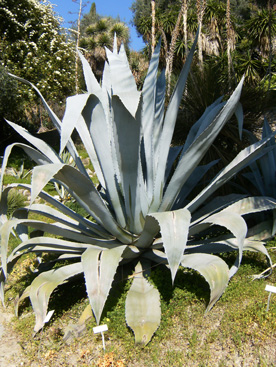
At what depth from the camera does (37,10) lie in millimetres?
14891

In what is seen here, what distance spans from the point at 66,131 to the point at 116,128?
56 cm

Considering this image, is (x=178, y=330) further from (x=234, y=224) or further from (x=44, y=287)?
(x=44, y=287)

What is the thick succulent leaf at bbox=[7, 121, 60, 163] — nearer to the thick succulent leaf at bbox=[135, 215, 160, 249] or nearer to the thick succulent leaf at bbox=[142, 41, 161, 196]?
the thick succulent leaf at bbox=[142, 41, 161, 196]

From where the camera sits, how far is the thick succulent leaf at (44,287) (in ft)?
8.76

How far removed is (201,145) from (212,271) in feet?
3.34

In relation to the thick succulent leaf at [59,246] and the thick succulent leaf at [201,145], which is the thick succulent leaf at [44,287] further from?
the thick succulent leaf at [201,145]

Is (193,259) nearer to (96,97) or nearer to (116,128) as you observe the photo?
(116,128)

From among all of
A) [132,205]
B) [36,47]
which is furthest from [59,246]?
[36,47]

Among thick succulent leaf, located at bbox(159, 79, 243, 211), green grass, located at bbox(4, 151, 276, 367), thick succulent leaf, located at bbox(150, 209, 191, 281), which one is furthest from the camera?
thick succulent leaf, located at bbox(159, 79, 243, 211)

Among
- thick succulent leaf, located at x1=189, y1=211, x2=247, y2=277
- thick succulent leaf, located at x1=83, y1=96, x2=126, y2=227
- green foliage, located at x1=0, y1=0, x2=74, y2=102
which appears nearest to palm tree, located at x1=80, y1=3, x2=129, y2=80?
green foliage, located at x1=0, y1=0, x2=74, y2=102

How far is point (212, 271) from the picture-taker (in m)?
2.55

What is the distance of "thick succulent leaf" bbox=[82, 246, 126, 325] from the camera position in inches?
97.1

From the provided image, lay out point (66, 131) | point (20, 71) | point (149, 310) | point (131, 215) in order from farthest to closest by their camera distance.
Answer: point (20, 71), point (131, 215), point (149, 310), point (66, 131)

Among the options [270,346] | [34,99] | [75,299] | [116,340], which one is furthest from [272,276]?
[34,99]
